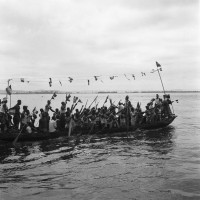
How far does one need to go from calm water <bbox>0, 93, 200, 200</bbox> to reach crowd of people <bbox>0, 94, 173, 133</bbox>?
1.24m

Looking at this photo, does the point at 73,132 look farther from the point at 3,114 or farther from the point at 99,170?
the point at 99,170

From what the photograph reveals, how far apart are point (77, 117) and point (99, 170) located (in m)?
8.51

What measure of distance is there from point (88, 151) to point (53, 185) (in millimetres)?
6190

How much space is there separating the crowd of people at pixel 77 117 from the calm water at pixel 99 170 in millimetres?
1236

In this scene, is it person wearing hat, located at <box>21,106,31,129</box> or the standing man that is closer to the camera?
person wearing hat, located at <box>21,106,31,129</box>

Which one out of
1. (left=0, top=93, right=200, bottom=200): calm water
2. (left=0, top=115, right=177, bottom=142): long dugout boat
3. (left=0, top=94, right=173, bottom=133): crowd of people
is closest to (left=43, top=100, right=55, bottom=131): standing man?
(left=0, top=94, right=173, bottom=133): crowd of people

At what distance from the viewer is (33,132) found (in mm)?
19391

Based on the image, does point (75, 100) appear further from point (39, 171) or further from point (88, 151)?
point (39, 171)

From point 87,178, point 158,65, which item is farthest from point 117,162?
point 158,65

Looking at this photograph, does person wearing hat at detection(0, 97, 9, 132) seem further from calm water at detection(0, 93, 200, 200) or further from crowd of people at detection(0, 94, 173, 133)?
calm water at detection(0, 93, 200, 200)

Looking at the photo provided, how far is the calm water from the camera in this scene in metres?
10.6

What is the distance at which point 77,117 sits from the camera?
21.3 meters

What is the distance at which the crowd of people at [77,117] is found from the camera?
18672 millimetres

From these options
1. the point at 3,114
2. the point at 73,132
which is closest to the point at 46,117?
the point at 73,132
